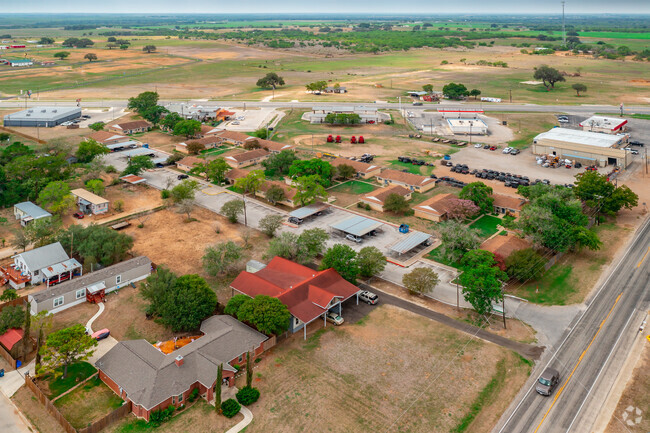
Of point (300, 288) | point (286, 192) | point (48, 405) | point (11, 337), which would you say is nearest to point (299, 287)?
point (300, 288)

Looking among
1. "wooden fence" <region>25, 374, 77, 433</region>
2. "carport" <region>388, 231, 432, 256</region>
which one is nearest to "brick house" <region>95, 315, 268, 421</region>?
"wooden fence" <region>25, 374, 77, 433</region>

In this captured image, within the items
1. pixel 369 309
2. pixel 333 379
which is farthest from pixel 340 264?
pixel 333 379

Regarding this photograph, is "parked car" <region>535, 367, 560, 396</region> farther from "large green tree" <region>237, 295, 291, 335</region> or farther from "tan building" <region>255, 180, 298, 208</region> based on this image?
"tan building" <region>255, 180, 298, 208</region>

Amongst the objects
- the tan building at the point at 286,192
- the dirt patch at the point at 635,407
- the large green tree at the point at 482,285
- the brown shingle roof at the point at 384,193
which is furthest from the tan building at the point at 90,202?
the dirt patch at the point at 635,407

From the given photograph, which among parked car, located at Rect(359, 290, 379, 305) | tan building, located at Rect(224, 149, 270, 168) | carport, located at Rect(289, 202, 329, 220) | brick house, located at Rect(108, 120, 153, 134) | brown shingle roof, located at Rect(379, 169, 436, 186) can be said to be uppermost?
brick house, located at Rect(108, 120, 153, 134)

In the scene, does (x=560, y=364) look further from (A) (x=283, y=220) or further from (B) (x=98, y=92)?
(B) (x=98, y=92)
